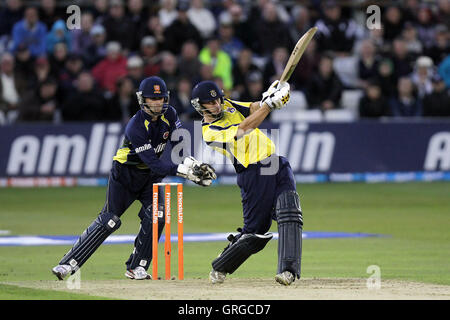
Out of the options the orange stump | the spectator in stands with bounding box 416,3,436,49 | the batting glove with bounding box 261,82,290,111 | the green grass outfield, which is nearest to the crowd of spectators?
the spectator in stands with bounding box 416,3,436,49

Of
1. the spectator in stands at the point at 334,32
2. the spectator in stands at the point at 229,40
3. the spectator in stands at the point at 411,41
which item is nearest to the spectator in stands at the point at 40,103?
the spectator in stands at the point at 229,40

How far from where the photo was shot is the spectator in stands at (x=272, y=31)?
23.8 metres

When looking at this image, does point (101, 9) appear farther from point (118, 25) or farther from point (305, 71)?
point (305, 71)

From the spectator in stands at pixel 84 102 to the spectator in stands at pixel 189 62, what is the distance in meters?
1.99

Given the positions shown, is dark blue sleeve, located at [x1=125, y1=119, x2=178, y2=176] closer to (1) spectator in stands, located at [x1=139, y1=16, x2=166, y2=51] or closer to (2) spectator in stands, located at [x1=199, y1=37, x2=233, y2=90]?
(2) spectator in stands, located at [x1=199, y1=37, x2=233, y2=90]

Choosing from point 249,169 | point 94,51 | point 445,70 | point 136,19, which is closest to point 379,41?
point 445,70

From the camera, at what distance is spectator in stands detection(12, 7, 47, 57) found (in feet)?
73.6

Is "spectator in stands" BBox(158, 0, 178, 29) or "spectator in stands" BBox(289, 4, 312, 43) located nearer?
"spectator in stands" BBox(158, 0, 178, 29)

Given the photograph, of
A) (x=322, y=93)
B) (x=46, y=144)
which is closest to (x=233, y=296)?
(x=46, y=144)

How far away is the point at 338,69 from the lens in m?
24.7

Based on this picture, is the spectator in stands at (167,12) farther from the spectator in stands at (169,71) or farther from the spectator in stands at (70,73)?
the spectator in stands at (70,73)

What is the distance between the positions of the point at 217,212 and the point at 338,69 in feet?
24.3

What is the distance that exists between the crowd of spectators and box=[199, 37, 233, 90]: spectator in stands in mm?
23

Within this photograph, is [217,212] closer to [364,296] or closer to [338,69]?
[338,69]
